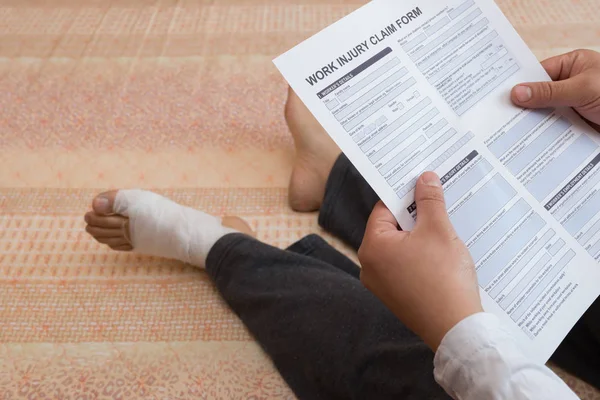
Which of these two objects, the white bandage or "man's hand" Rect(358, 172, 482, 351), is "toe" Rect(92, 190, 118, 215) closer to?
the white bandage

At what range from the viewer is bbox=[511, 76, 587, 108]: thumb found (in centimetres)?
61

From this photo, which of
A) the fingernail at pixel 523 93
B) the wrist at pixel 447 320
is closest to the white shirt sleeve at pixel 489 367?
the wrist at pixel 447 320

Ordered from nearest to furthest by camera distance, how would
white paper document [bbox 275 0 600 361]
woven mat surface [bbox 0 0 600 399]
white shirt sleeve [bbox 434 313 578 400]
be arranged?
white shirt sleeve [bbox 434 313 578 400]
white paper document [bbox 275 0 600 361]
woven mat surface [bbox 0 0 600 399]

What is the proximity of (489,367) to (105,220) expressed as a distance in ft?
2.05

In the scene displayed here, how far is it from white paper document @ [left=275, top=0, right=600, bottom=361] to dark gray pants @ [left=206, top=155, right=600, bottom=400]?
0.11 metres

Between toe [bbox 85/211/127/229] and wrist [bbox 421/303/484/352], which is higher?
wrist [bbox 421/303/484/352]

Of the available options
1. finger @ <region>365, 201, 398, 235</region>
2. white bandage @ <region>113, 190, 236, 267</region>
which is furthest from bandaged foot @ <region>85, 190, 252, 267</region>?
finger @ <region>365, 201, 398, 235</region>

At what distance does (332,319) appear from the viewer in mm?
686

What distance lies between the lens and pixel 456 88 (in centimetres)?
59

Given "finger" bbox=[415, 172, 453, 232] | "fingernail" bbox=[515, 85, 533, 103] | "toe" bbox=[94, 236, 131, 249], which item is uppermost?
"fingernail" bbox=[515, 85, 533, 103]

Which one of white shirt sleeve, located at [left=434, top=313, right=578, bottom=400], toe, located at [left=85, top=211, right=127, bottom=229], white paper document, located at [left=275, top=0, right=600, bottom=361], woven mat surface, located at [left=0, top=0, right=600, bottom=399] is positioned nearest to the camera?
white shirt sleeve, located at [left=434, top=313, right=578, bottom=400]

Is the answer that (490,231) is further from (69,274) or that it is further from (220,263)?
(69,274)

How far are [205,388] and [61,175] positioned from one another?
49 centimetres

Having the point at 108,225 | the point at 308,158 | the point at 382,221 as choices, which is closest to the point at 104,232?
the point at 108,225
